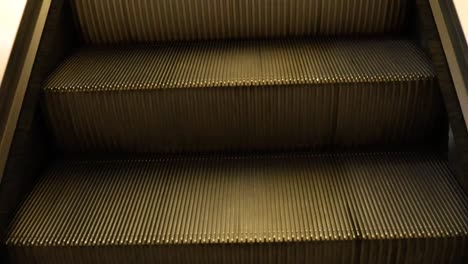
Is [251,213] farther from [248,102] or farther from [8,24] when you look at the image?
[8,24]

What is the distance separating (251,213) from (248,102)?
0.82 feet

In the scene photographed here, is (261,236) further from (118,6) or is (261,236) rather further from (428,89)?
(118,6)

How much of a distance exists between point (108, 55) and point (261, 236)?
0.62 m

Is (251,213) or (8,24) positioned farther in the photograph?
(8,24)

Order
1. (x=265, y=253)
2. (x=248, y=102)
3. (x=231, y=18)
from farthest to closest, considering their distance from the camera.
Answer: (x=231, y=18)
(x=248, y=102)
(x=265, y=253)

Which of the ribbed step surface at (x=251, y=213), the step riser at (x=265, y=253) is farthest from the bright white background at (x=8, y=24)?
the step riser at (x=265, y=253)

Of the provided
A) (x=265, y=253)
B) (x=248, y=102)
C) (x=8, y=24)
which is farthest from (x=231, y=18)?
(x=265, y=253)

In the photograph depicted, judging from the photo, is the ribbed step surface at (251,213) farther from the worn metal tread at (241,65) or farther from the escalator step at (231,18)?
the escalator step at (231,18)

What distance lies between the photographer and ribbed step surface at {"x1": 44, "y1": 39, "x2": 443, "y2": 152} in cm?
107

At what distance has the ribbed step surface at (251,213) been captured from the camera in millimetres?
917

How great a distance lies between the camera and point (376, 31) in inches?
50.4

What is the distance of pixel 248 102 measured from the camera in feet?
3.57

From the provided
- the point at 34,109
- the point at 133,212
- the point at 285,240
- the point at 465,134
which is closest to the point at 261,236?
the point at 285,240

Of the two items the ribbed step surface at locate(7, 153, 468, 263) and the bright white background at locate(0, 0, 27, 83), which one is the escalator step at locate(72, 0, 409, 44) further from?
the ribbed step surface at locate(7, 153, 468, 263)
